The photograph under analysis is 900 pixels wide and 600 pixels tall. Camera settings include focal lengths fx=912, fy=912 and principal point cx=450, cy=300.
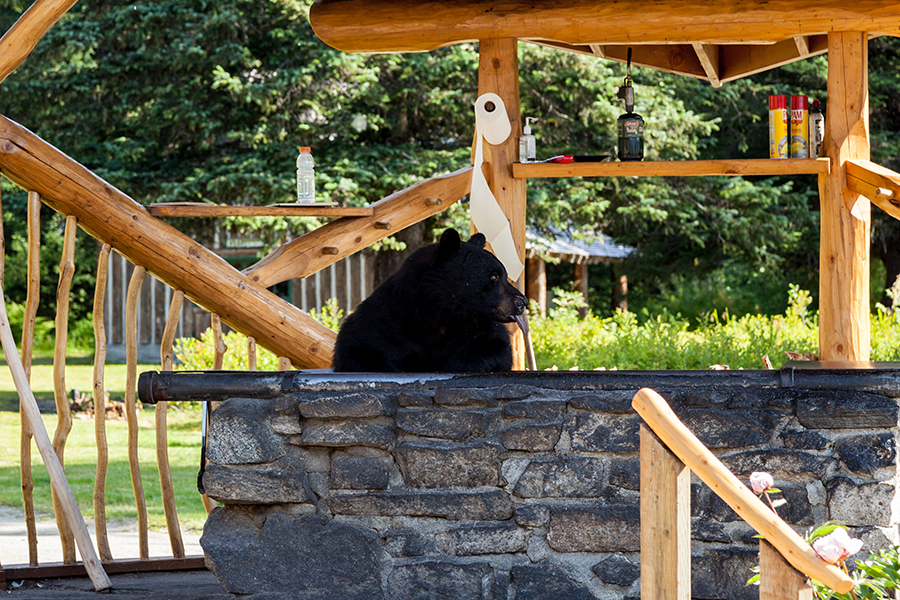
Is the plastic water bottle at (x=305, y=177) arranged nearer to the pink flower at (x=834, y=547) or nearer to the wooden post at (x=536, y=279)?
the pink flower at (x=834, y=547)

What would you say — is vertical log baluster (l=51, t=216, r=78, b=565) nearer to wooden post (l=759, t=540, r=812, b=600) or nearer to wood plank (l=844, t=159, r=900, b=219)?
wooden post (l=759, t=540, r=812, b=600)

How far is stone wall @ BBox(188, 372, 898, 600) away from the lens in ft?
10.2

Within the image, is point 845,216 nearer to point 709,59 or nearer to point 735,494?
point 709,59

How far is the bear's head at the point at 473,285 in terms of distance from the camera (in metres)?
3.40

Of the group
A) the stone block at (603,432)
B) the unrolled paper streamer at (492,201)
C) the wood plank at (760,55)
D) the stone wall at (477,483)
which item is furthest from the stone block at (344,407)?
the wood plank at (760,55)

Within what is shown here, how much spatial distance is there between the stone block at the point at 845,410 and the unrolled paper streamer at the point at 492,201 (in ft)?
4.89

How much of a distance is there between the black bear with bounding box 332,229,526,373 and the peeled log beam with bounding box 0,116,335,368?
37.1 inches

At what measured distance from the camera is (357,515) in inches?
128

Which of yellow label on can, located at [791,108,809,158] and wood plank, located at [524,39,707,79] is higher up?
wood plank, located at [524,39,707,79]

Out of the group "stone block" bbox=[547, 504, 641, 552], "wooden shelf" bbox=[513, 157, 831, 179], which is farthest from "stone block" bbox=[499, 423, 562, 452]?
"wooden shelf" bbox=[513, 157, 831, 179]

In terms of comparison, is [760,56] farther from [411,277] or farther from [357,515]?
[357,515]

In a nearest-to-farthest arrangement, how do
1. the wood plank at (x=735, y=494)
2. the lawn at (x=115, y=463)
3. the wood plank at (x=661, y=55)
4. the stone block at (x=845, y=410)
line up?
the wood plank at (x=735, y=494) → the stone block at (x=845, y=410) → the wood plank at (x=661, y=55) → the lawn at (x=115, y=463)

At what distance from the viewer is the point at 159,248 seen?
4.30m

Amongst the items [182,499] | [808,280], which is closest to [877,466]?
[182,499]
